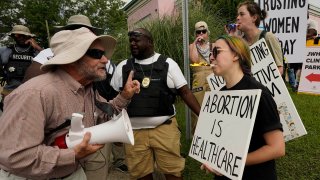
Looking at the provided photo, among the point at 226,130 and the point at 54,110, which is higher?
the point at 54,110

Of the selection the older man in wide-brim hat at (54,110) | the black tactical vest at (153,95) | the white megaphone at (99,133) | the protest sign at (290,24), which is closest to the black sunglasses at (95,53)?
the older man in wide-brim hat at (54,110)

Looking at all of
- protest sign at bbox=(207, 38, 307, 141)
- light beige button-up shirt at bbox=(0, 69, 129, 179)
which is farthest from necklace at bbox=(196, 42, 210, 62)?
light beige button-up shirt at bbox=(0, 69, 129, 179)

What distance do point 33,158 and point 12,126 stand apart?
8.1 inches

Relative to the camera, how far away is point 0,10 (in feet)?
118

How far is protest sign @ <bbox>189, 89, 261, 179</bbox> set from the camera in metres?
2.12

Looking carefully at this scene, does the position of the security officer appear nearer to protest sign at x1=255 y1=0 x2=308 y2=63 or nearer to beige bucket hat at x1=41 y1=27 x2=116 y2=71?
protest sign at x1=255 y1=0 x2=308 y2=63

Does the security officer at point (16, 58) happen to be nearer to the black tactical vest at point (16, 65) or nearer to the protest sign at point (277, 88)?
the black tactical vest at point (16, 65)

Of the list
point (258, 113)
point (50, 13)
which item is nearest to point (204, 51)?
point (258, 113)

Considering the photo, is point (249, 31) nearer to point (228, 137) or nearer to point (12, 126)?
point (228, 137)

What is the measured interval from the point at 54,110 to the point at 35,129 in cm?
18

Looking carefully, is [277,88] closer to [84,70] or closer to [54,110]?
[84,70]

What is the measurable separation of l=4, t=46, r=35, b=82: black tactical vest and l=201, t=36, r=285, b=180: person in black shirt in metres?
4.41

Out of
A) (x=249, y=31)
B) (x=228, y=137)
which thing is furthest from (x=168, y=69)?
(x=228, y=137)

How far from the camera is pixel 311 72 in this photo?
5922mm
